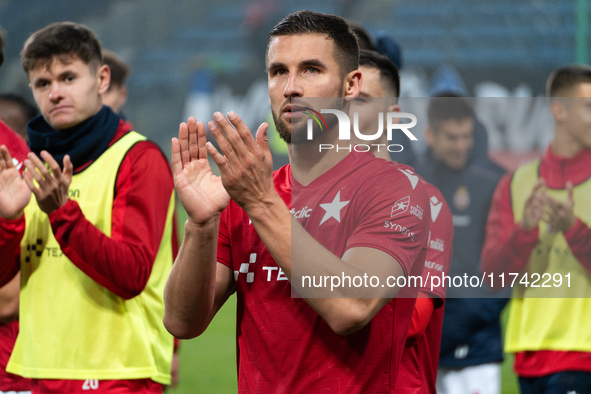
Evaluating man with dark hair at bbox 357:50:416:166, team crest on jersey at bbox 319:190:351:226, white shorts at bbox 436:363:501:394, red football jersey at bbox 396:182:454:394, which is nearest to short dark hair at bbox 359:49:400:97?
man with dark hair at bbox 357:50:416:166

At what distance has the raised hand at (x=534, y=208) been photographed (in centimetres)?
290

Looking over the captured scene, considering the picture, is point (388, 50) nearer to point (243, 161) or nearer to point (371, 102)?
point (371, 102)

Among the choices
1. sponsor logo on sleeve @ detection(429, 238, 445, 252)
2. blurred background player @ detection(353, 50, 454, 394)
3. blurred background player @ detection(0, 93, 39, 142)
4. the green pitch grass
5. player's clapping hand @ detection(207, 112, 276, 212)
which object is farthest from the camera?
the green pitch grass

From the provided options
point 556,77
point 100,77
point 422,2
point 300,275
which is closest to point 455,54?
point 422,2

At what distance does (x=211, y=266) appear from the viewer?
1884mm

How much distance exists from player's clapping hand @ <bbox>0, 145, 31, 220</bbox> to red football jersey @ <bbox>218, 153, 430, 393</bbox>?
1.01m

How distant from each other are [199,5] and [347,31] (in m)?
20.7

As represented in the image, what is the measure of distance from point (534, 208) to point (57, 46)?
2131 mm

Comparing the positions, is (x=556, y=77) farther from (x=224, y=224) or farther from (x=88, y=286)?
(x=88, y=286)

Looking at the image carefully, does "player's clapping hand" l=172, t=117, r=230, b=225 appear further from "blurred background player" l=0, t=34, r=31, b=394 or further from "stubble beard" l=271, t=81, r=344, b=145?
"blurred background player" l=0, t=34, r=31, b=394

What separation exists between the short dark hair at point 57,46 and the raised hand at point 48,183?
616 millimetres

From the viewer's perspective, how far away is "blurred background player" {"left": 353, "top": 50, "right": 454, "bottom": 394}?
2.37 meters

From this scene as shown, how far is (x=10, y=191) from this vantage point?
2586 millimetres

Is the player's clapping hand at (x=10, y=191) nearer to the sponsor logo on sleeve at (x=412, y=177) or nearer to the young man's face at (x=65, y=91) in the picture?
the young man's face at (x=65, y=91)
